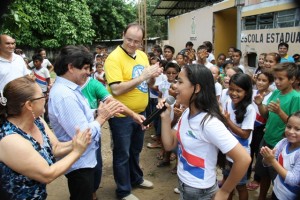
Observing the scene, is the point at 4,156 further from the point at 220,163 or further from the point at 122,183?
the point at 122,183

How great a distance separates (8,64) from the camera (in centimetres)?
411

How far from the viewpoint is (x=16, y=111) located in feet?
5.27

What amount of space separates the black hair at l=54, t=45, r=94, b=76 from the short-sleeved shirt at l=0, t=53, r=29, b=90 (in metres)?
2.07

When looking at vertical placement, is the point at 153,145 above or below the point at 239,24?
below

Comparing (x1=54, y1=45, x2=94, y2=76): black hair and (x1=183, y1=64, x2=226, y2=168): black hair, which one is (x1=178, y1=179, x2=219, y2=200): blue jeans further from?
(x1=54, y1=45, x2=94, y2=76): black hair

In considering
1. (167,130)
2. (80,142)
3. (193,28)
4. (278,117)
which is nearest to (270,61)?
(278,117)

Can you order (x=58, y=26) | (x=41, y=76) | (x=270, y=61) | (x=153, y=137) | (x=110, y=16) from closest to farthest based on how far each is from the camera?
1. (x=270, y=61)
2. (x=153, y=137)
3. (x=41, y=76)
4. (x=58, y=26)
5. (x=110, y=16)

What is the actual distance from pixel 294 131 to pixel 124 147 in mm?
1620

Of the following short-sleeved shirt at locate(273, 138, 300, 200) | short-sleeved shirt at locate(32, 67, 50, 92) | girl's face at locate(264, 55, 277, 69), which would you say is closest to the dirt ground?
short-sleeved shirt at locate(273, 138, 300, 200)

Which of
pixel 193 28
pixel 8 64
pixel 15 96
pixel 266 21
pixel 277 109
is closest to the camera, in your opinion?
pixel 15 96

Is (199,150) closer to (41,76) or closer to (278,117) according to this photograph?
(278,117)

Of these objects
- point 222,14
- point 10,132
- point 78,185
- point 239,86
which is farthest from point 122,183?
point 222,14

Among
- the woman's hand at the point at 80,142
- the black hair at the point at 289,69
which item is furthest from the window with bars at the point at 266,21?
the woman's hand at the point at 80,142

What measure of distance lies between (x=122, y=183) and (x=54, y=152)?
1308 millimetres
